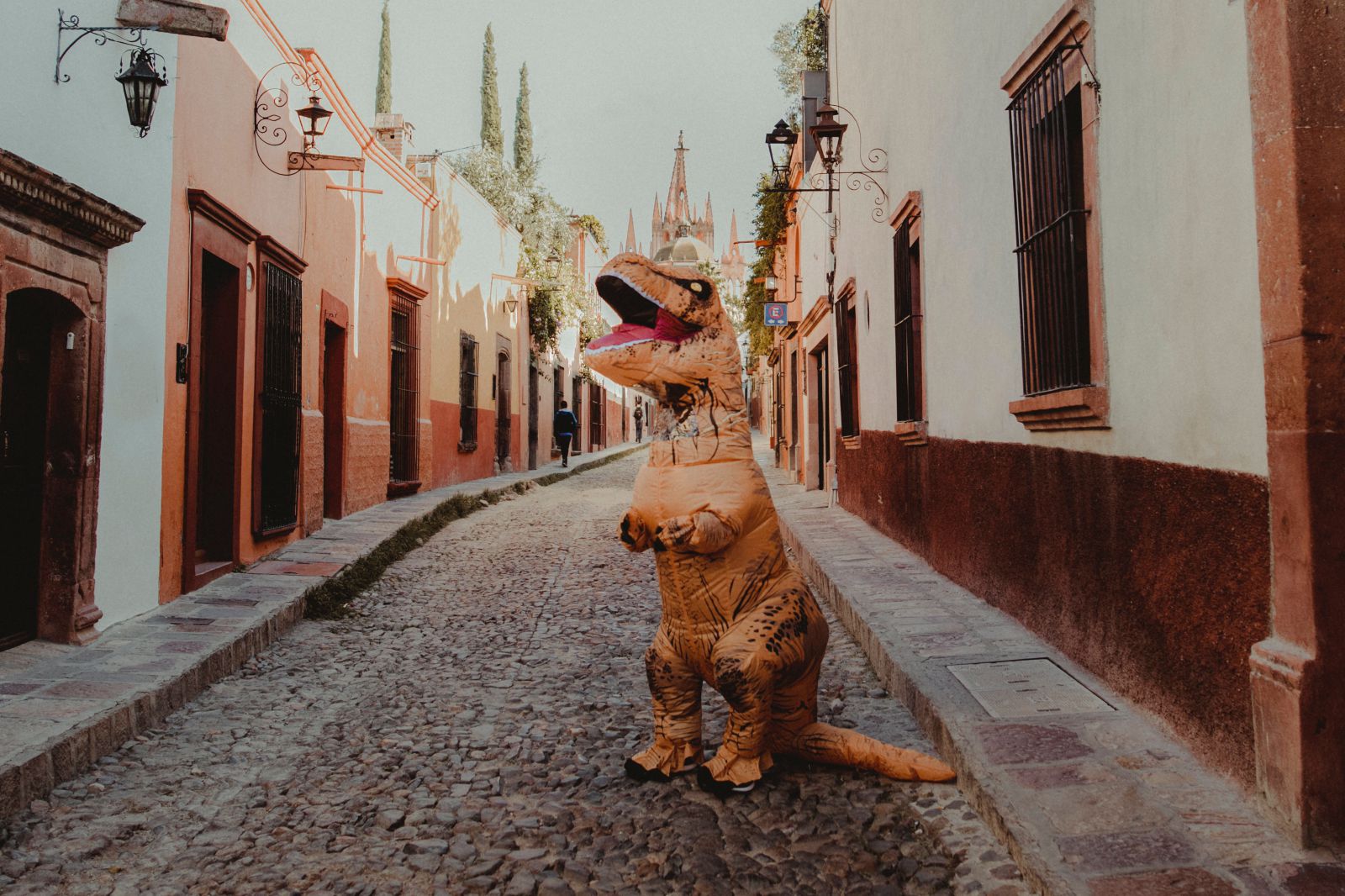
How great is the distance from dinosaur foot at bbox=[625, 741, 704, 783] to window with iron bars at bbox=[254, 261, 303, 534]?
5.48 metres

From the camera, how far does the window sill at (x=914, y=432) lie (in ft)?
23.1

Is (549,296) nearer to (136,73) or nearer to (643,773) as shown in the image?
(136,73)

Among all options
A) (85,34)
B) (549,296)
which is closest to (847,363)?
(85,34)

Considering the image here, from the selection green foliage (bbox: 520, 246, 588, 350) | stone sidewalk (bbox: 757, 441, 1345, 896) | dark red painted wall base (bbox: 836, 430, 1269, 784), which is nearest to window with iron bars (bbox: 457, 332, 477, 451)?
green foliage (bbox: 520, 246, 588, 350)

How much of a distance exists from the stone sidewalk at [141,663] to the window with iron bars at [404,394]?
15.9 ft

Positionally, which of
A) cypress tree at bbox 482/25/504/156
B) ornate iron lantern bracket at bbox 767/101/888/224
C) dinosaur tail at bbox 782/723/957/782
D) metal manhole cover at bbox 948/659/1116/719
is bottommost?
dinosaur tail at bbox 782/723/957/782

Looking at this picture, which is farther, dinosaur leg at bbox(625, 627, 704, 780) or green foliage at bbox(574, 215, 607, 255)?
green foliage at bbox(574, 215, 607, 255)

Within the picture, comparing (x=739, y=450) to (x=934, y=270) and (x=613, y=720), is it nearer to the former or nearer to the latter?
(x=613, y=720)

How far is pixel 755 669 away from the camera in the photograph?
282 centimetres

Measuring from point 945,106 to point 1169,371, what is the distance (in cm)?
384

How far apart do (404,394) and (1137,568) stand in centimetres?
1116

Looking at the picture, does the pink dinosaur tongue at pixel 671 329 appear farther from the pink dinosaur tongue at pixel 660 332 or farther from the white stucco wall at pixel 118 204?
the white stucco wall at pixel 118 204

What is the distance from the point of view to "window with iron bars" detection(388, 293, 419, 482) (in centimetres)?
1277

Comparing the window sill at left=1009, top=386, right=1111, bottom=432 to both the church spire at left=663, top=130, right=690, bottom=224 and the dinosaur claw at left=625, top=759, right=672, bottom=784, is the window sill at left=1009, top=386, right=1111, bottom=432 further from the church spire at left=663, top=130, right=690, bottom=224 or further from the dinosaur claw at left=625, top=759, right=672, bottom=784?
the church spire at left=663, top=130, right=690, bottom=224
